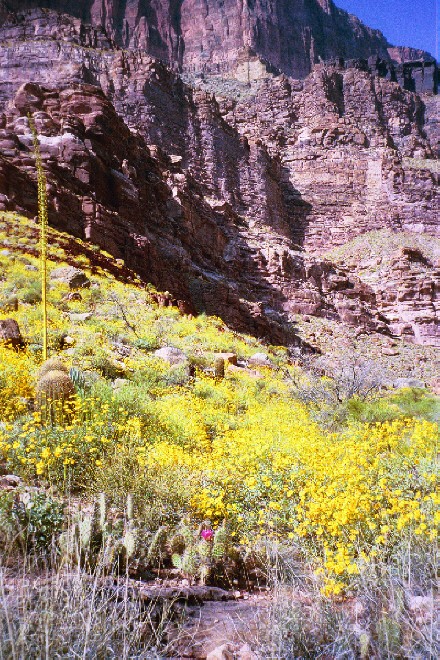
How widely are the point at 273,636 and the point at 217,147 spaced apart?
46.8 metres

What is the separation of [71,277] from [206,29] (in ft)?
288

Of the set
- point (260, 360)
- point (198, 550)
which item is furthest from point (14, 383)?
point (260, 360)

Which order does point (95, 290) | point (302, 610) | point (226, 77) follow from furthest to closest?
point (226, 77) < point (95, 290) < point (302, 610)

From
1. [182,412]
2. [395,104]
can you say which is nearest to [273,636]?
[182,412]

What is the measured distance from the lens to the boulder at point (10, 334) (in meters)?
7.07

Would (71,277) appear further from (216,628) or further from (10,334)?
(216,628)

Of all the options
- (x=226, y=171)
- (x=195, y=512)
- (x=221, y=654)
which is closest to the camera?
(x=221, y=654)

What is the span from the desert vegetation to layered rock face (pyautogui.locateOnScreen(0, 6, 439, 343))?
40.9 ft

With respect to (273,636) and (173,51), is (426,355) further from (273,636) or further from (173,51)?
(173,51)

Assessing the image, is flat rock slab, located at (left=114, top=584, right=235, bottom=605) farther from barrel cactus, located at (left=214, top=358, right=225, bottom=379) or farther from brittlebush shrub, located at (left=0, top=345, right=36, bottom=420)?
barrel cactus, located at (left=214, top=358, right=225, bottom=379)

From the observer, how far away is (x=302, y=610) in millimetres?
2350

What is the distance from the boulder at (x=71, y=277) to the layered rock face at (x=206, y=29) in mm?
74361

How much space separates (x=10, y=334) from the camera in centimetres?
723

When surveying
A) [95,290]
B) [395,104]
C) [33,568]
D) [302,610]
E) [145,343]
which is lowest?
[302,610]
